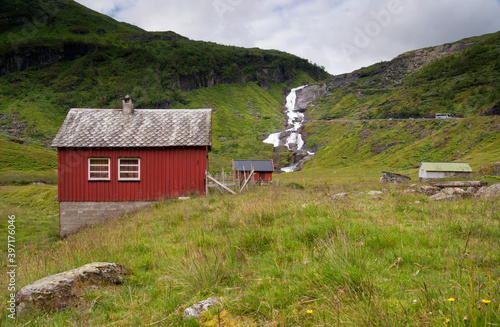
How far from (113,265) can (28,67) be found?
526 feet

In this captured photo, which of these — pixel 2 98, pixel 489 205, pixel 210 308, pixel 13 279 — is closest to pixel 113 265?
pixel 13 279

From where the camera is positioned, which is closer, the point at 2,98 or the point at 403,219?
Answer: the point at 403,219

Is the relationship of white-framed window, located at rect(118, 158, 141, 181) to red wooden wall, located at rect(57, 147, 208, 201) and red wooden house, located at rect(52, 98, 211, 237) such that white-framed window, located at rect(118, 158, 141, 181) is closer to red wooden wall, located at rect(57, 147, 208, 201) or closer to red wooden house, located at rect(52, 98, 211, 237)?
red wooden house, located at rect(52, 98, 211, 237)

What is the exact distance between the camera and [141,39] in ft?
611

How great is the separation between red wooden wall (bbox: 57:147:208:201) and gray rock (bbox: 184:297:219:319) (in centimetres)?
1615

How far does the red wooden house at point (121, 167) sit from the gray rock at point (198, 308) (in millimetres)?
15688

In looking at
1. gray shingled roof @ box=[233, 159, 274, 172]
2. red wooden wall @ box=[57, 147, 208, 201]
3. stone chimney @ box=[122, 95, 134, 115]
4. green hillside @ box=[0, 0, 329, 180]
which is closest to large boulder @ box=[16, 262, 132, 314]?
red wooden wall @ box=[57, 147, 208, 201]

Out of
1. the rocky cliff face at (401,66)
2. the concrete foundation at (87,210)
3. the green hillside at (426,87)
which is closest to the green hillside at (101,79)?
the green hillside at (426,87)

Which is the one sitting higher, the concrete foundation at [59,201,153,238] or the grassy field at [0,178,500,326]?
the grassy field at [0,178,500,326]

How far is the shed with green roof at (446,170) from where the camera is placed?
31.7m

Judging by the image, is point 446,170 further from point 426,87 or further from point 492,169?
point 426,87

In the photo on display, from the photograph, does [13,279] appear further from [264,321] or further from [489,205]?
[489,205]

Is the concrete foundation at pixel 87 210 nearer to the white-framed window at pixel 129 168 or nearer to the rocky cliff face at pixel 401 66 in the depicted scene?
the white-framed window at pixel 129 168

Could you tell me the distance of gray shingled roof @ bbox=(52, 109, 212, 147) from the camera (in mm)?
19469
